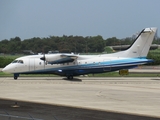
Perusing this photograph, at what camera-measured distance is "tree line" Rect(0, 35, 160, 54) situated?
146m

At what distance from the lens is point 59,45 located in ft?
488

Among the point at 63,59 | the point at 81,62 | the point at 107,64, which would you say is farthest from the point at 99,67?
the point at 63,59

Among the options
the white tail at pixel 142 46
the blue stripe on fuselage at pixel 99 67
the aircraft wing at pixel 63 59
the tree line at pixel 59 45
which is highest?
the tree line at pixel 59 45

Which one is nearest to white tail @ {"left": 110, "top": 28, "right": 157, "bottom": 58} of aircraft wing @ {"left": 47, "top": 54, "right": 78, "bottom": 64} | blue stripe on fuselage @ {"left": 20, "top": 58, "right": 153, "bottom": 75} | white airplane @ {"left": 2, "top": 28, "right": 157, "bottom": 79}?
white airplane @ {"left": 2, "top": 28, "right": 157, "bottom": 79}

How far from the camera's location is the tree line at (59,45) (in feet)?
480

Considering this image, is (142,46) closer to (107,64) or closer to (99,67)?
(107,64)

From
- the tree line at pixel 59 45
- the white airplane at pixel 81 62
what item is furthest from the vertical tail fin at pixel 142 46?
the tree line at pixel 59 45

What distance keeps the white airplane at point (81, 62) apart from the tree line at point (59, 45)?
316 ft

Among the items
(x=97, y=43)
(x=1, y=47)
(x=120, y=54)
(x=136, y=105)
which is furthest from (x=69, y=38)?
(x=136, y=105)

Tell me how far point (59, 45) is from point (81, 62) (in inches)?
4173

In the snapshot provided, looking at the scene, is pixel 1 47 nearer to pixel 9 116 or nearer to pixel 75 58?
pixel 75 58

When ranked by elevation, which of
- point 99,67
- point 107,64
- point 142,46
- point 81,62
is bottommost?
point 99,67

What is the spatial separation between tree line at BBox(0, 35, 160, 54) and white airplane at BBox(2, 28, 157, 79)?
96214 millimetres

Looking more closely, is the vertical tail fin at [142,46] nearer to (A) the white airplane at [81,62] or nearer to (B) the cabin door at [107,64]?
(A) the white airplane at [81,62]
